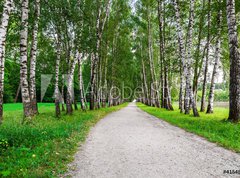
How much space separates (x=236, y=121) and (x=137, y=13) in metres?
26.6

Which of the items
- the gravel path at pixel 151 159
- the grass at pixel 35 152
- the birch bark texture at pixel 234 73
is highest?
the birch bark texture at pixel 234 73

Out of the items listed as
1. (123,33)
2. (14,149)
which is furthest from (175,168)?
(123,33)

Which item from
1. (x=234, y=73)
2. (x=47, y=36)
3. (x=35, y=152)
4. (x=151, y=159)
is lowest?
(x=151, y=159)

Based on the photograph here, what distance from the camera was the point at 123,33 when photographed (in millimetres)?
33656

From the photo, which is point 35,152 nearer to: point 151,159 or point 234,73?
point 151,159

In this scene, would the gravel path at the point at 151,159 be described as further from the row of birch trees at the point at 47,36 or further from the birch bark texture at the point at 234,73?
the row of birch trees at the point at 47,36

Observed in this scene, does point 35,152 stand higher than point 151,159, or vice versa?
point 35,152

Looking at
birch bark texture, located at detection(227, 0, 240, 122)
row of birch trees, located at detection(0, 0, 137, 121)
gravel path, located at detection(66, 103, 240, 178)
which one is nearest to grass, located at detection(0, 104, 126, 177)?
gravel path, located at detection(66, 103, 240, 178)

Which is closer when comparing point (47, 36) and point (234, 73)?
point (234, 73)

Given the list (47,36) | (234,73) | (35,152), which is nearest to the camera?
(35,152)

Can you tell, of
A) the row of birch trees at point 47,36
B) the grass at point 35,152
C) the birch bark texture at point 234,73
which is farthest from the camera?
the birch bark texture at point 234,73

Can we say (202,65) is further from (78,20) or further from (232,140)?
(232,140)

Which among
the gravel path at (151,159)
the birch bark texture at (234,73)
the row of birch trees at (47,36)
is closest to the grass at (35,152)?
the gravel path at (151,159)

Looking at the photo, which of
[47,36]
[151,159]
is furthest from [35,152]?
[47,36]
